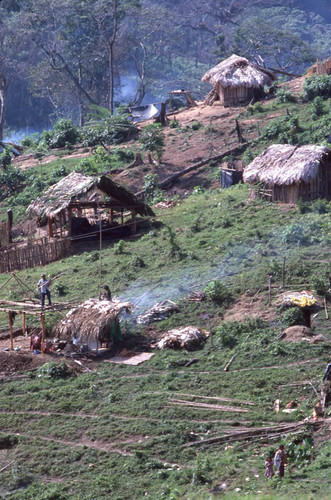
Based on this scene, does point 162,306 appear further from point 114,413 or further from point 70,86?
point 70,86

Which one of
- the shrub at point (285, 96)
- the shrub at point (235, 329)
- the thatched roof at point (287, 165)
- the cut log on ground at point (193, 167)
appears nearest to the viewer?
the shrub at point (235, 329)

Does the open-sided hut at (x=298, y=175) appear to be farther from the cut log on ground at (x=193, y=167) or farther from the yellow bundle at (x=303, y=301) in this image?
the yellow bundle at (x=303, y=301)

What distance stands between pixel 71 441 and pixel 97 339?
367 centimetres

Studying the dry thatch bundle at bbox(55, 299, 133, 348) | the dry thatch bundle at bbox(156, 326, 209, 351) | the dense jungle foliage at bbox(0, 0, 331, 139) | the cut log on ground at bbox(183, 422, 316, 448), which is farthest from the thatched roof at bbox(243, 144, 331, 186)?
the dense jungle foliage at bbox(0, 0, 331, 139)

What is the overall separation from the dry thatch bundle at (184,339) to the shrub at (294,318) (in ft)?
5.65

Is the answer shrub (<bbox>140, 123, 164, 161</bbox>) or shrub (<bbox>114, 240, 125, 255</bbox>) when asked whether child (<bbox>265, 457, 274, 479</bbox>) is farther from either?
shrub (<bbox>140, 123, 164, 161</bbox>)

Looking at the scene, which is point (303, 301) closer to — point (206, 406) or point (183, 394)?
point (183, 394)

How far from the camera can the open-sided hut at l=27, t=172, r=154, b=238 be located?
25.8 m

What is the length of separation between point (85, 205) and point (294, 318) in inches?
397

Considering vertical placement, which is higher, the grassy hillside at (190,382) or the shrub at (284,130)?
the shrub at (284,130)

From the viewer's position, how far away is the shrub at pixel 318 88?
33812mm

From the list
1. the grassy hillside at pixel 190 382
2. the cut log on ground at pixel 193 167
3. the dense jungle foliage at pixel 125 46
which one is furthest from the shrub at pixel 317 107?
the dense jungle foliage at pixel 125 46

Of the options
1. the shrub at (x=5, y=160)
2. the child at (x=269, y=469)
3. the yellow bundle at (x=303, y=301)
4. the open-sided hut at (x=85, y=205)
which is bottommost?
the child at (x=269, y=469)

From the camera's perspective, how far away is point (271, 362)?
16453mm
